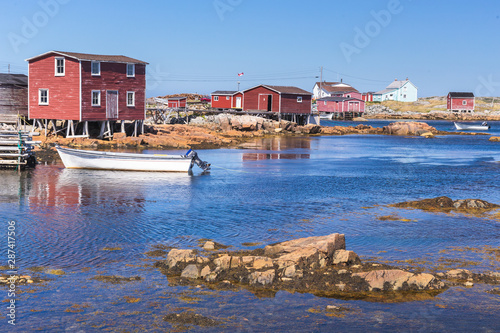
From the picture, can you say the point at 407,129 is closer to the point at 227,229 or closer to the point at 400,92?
the point at 227,229

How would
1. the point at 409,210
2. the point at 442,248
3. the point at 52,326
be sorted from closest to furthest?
the point at 52,326, the point at 442,248, the point at 409,210

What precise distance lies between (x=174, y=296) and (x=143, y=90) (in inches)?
1595

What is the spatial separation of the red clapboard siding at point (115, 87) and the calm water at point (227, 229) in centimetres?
1247

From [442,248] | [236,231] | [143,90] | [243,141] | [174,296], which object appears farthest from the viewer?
[243,141]

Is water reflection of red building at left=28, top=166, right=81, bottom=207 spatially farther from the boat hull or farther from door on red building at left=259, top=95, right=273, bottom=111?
door on red building at left=259, top=95, right=273, bottom=111

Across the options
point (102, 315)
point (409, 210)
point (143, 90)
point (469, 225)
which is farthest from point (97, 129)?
point (102, 315)

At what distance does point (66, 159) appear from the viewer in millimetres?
32406

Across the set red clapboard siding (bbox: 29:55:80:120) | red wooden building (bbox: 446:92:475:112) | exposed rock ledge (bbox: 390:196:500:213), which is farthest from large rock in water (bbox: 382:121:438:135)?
red wooden building (bbox: 446:92:475:112)

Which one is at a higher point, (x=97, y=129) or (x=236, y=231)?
(x=97, y=129)

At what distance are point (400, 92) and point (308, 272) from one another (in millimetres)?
169729

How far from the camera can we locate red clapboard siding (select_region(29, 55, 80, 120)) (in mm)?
43469

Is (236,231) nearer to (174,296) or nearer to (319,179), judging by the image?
(174,296)

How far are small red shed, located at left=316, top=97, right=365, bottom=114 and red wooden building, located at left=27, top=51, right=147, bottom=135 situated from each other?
88.4m

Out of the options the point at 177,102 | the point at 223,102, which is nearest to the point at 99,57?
the point at 223,102
